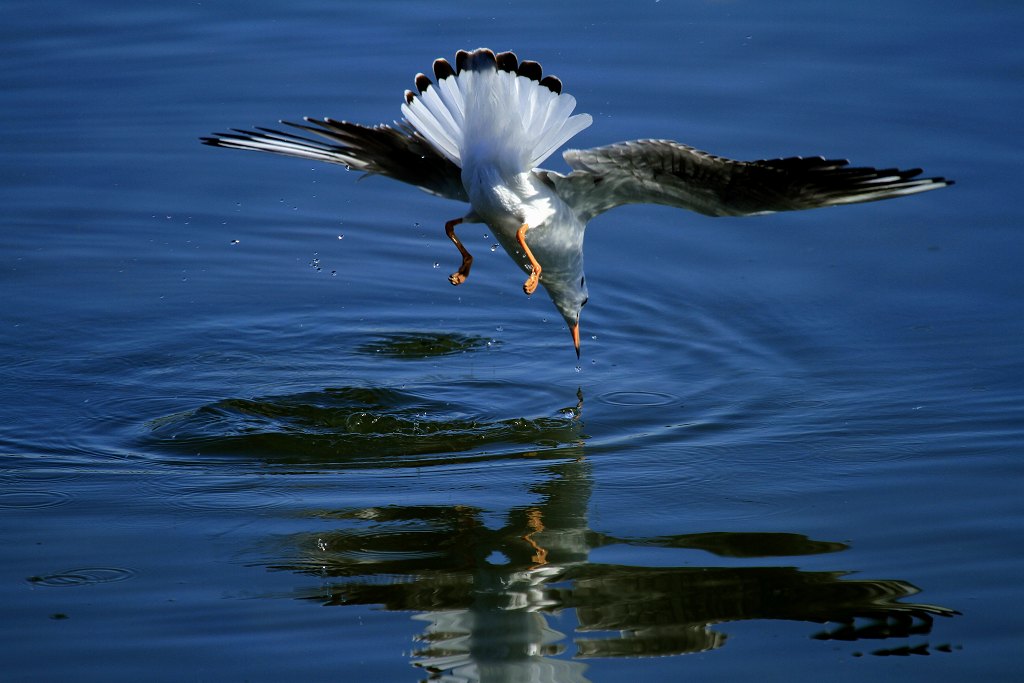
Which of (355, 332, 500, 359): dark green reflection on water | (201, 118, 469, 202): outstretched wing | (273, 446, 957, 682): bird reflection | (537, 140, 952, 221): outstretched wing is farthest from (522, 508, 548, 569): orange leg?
(201, 118, 469, 202): outstretched wing

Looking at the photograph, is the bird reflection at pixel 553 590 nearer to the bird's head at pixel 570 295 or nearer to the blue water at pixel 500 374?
the blue water at pixel 500 374

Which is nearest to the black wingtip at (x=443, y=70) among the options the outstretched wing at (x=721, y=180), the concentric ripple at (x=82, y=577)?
the outstretched wing at (x=721, y=180)

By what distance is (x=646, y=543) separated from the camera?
458cm

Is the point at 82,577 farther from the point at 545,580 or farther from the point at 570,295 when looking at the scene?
the point at 570,295

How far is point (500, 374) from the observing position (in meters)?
6.40

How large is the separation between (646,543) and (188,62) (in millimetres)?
7086

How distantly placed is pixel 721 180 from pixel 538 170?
0.92 meters

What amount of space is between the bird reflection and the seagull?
4.94ft

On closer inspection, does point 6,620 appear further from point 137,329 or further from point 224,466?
point 137,329

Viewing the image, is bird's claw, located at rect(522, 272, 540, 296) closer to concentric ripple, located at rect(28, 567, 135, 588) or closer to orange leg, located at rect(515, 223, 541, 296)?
orange leg, located at rect(515, 223, 541, 296)

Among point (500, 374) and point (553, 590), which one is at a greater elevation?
point (500, 374)

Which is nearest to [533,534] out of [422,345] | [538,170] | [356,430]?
[356,430]

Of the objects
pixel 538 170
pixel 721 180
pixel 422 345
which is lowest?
pixel 422 345

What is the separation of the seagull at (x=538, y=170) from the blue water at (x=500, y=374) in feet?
2.30
